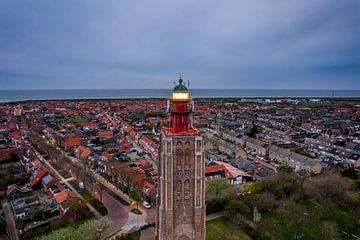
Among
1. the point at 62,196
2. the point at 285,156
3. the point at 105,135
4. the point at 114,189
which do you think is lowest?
the point at 114,189

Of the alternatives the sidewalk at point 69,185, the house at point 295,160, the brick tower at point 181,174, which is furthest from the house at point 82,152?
the house at point 295,160

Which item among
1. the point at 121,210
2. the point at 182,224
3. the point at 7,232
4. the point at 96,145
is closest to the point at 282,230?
the point at 182,224

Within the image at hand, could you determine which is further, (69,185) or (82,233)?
(69,185)

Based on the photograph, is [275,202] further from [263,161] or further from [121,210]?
[263,161]

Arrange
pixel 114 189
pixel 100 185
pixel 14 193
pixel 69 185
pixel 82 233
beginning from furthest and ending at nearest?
pixel 69 185 < pixel 114 189 < pixel 100 185 < pixel 14 193 < pixel 82 233

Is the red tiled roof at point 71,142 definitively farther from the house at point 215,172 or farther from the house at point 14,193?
the house at point 215,172

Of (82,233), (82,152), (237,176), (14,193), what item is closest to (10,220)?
(14,193)

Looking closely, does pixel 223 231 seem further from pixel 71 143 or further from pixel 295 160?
pixel 71 143

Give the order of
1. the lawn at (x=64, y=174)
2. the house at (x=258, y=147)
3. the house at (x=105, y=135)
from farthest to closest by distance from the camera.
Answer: the house at (x=105, y=135)
the house at (x=258, y=147)
the lawn at (x=64, y=174)
